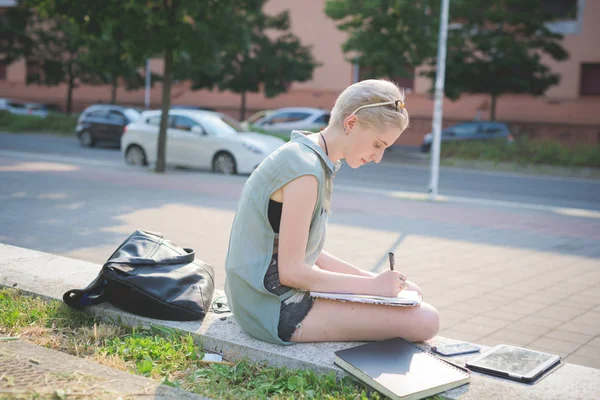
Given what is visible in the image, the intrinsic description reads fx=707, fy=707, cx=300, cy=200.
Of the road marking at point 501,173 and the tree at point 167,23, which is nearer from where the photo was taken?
the tree at point 167,23

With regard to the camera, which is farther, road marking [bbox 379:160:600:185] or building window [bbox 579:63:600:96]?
building window [bbox 579:63:600:96]

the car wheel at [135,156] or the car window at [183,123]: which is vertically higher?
the car window at [183,123]

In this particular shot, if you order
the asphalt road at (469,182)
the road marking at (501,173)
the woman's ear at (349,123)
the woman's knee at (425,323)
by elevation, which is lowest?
the asphalt road at (469,182)

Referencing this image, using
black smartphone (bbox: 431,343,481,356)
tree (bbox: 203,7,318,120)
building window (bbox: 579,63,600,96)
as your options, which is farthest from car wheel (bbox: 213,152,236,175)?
building window (bbox: 579,63,600,96)

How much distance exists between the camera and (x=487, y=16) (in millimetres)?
27312

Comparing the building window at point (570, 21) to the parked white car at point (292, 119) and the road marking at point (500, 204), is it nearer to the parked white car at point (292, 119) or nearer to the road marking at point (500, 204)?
the parked white car at point (292, 119)

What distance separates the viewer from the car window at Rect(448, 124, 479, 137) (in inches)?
1051

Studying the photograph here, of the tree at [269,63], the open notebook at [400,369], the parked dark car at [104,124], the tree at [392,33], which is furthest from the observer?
the tree at [269,63]

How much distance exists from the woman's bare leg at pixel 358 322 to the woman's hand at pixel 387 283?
0.33 feet

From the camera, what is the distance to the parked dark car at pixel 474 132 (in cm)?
2611

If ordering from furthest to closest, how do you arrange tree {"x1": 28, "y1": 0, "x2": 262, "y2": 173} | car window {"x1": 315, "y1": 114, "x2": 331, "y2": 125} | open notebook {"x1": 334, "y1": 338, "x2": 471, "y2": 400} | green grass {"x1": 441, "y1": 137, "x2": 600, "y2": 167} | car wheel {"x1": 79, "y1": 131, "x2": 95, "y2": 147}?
car window {"x1": 315, "y1": 114, "x2": 331, "y2": 125}, car wheel {"x1": 79, "y1": 131, "x2": 95, "y2": 147}, green grass {"x1": 441, "y1": 137, "x2": 600, "y2": 167}, tree {"x1": 28, "y1": 0, "x2": 262, "y2": 173}, open notebook {"x1": 334, "y1": 338, "x2": 471, "y2": 400}

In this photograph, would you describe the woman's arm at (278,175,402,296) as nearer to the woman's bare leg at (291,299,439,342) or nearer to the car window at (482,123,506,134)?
the woman's bare leg at (291,299,439,342)

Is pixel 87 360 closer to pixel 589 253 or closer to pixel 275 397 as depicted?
pixel 275 397

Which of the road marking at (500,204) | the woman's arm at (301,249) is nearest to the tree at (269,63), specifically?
the road marking at (500,204)
